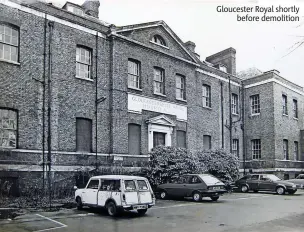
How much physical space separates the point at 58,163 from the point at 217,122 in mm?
14201

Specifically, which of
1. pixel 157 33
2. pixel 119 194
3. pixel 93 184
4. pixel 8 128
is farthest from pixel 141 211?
pixel 157 33

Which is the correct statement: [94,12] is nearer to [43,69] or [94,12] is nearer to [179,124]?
[43,69]

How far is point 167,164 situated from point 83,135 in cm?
478

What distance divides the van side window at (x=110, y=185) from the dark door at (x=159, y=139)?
969cm

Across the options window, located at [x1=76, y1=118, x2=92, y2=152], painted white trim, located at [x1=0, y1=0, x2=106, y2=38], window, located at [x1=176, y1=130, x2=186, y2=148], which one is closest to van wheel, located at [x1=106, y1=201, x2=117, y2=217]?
window, located at [x1=76, y1=118, x2=92, y2=152]

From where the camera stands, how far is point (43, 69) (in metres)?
18.1

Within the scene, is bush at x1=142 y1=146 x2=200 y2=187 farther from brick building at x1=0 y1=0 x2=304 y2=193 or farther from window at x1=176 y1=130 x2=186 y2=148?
window at x1=176 y1=130 x2=186 y2=148

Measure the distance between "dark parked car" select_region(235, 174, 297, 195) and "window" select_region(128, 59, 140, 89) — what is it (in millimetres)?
9251

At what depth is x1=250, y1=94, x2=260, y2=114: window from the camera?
30894 millimetres

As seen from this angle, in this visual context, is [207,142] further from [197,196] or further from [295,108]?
[295,108]

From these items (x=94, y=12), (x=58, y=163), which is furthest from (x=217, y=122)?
(x=58, y=163)

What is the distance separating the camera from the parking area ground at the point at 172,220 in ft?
33.9

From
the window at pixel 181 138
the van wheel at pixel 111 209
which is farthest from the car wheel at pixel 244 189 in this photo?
the van wheel at pixel 111 209

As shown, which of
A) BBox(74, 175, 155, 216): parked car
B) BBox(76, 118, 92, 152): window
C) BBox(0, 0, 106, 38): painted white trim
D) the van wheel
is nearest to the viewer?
BBox(74, 175, 155, 216): parked car
